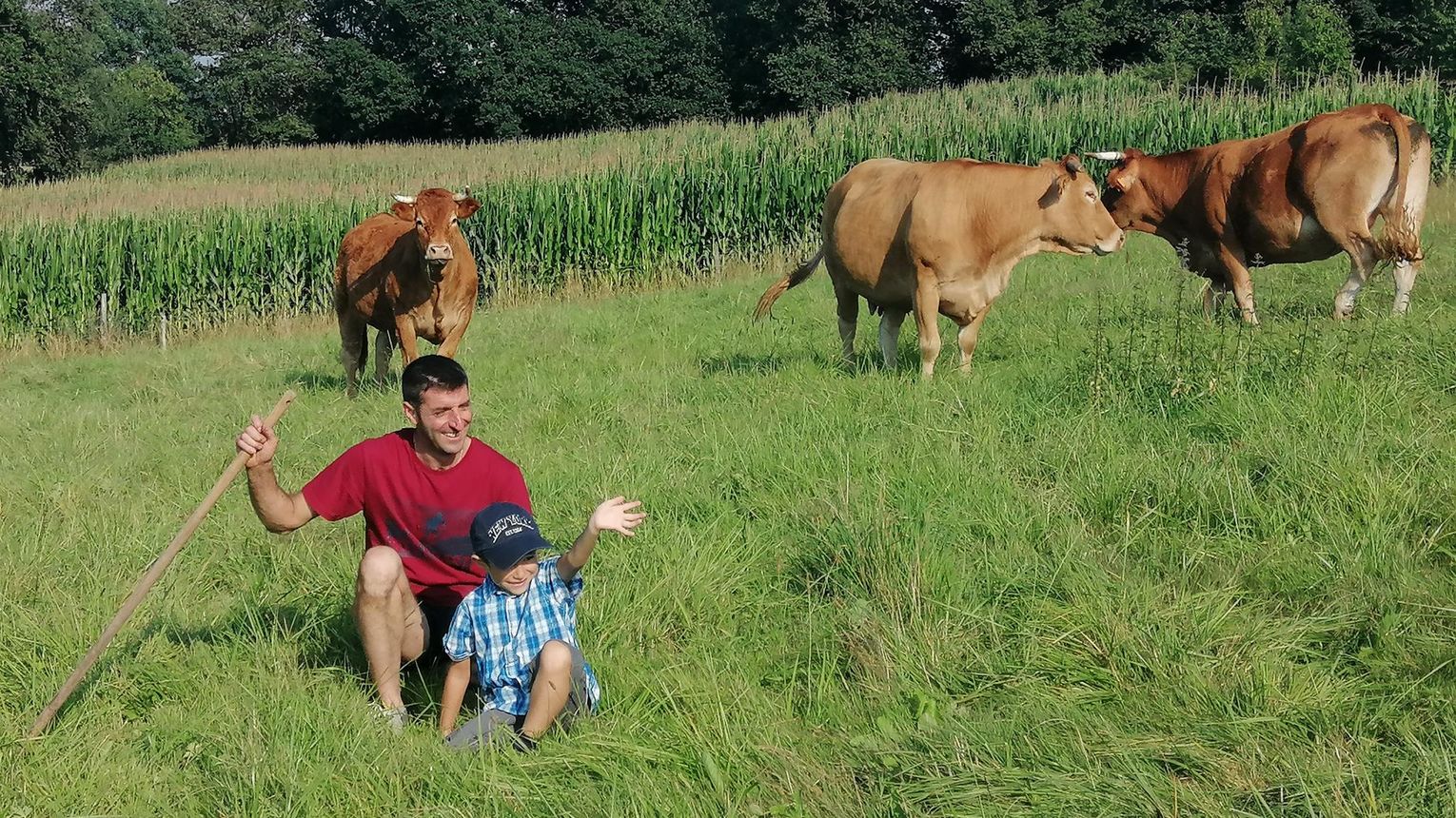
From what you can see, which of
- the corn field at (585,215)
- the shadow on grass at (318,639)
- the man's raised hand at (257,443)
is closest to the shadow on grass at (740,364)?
the shadow on grass at (318,639)

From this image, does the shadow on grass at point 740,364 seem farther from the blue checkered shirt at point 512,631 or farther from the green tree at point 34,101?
the green tree at point 34,101

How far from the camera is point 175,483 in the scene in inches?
299

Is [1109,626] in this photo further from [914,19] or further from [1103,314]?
[914,19]

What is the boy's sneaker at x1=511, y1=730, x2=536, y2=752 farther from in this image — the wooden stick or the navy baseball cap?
the wooden stick

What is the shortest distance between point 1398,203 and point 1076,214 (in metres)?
2.71

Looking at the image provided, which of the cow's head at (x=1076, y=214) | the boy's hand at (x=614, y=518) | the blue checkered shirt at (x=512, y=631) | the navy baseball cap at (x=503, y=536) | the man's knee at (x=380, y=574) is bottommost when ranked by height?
the blue checkered shirt at (x=512, y=631)

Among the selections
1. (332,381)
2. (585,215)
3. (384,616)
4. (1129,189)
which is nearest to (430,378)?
(384,616)

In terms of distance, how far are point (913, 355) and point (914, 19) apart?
5114 cm

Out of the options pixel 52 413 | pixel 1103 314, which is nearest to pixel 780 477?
pixel 1103 314

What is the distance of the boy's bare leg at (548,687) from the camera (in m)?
4.02

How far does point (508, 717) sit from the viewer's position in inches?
166

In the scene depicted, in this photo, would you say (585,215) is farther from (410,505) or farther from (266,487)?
(266,487)

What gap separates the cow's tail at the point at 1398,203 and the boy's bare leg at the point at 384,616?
737 centimetres

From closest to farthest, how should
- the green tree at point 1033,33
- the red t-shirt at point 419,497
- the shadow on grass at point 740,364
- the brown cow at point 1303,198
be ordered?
the red t-shirt at point 419,497
the brown cow at point 1303,198
the shadow on grass at point 740,364
the green tree at point 1033,33
